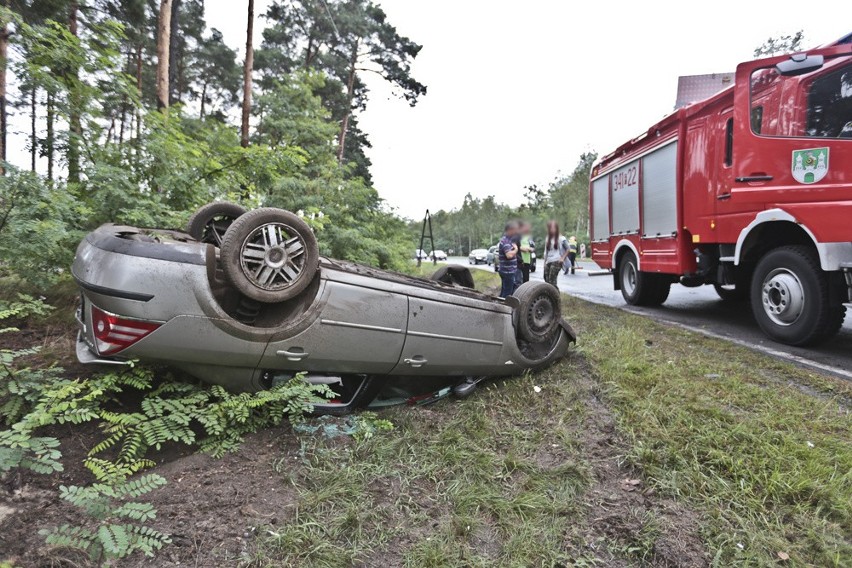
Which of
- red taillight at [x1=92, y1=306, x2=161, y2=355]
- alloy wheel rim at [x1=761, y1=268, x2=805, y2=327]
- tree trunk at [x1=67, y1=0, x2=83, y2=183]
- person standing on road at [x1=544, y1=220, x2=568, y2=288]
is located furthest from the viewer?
person standing on road at [x1=544, y1=220, x2=568, y2=288]

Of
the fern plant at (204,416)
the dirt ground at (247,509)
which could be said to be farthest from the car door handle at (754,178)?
the fern plant at (204,416)

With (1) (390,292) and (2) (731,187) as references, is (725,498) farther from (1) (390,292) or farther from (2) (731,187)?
(2) (731,187)

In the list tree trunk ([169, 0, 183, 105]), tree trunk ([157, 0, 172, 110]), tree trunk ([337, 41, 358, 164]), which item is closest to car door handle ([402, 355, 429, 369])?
tree trunk ([157, 0, 172, 110])

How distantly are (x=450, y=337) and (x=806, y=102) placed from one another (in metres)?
3.98

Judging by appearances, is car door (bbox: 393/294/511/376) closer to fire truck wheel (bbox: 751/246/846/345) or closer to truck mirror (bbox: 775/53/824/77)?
fire truck wheel (bbox: 751/246/846/345)

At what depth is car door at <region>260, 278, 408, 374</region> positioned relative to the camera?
2.16 m

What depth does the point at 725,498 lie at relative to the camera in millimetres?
1771

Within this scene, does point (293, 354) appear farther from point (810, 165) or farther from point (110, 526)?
point (810, 165)

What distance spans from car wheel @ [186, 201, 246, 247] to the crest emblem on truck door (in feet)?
15.4

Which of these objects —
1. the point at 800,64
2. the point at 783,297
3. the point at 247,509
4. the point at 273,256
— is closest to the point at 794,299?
the point at 783,297

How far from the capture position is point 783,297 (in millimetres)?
4047

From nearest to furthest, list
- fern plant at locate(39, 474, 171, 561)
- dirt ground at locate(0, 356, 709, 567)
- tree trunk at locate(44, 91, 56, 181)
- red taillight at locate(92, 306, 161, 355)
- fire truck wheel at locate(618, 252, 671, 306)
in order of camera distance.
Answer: fern plant at locate(39, 474, 171, 561) → dirt ground at locate(0, 356, 709, 567) → red taillight at locate(92, 306, 161, 355) → tree trunk at locate(44, 91, 56, 181) → fire truck wheel at locate(618, 252, 671, 306)

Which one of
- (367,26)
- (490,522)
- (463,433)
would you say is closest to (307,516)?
(490,522)

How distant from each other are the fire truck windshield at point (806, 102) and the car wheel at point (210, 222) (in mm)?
4836
